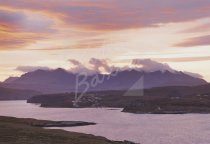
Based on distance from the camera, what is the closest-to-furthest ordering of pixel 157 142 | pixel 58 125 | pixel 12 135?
pixel 12 135 < pixel 157 142 < pixel 58 125

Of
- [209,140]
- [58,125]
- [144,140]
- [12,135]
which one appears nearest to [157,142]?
[144,140]

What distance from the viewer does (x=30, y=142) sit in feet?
264

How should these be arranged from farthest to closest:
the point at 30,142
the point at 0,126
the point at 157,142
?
the point at 157,142
the point at 0,126
the point at 30,142

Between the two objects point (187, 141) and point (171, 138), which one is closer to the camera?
point (187, 141)

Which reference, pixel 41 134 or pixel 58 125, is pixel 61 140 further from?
pixel 58 125

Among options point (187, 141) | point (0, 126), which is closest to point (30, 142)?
point (0, 126)

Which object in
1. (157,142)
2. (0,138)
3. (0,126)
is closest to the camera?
(0,138)

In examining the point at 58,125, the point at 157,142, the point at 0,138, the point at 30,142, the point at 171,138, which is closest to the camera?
the point at 30,142

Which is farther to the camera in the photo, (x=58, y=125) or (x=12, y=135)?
(x=58, y=125)

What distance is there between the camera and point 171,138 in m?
134

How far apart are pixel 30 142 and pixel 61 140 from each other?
9.95m

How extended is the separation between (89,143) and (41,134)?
1698 centimetres

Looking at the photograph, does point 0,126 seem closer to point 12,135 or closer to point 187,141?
point 12,135

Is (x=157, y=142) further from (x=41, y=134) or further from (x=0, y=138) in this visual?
(x=0, y=138)
